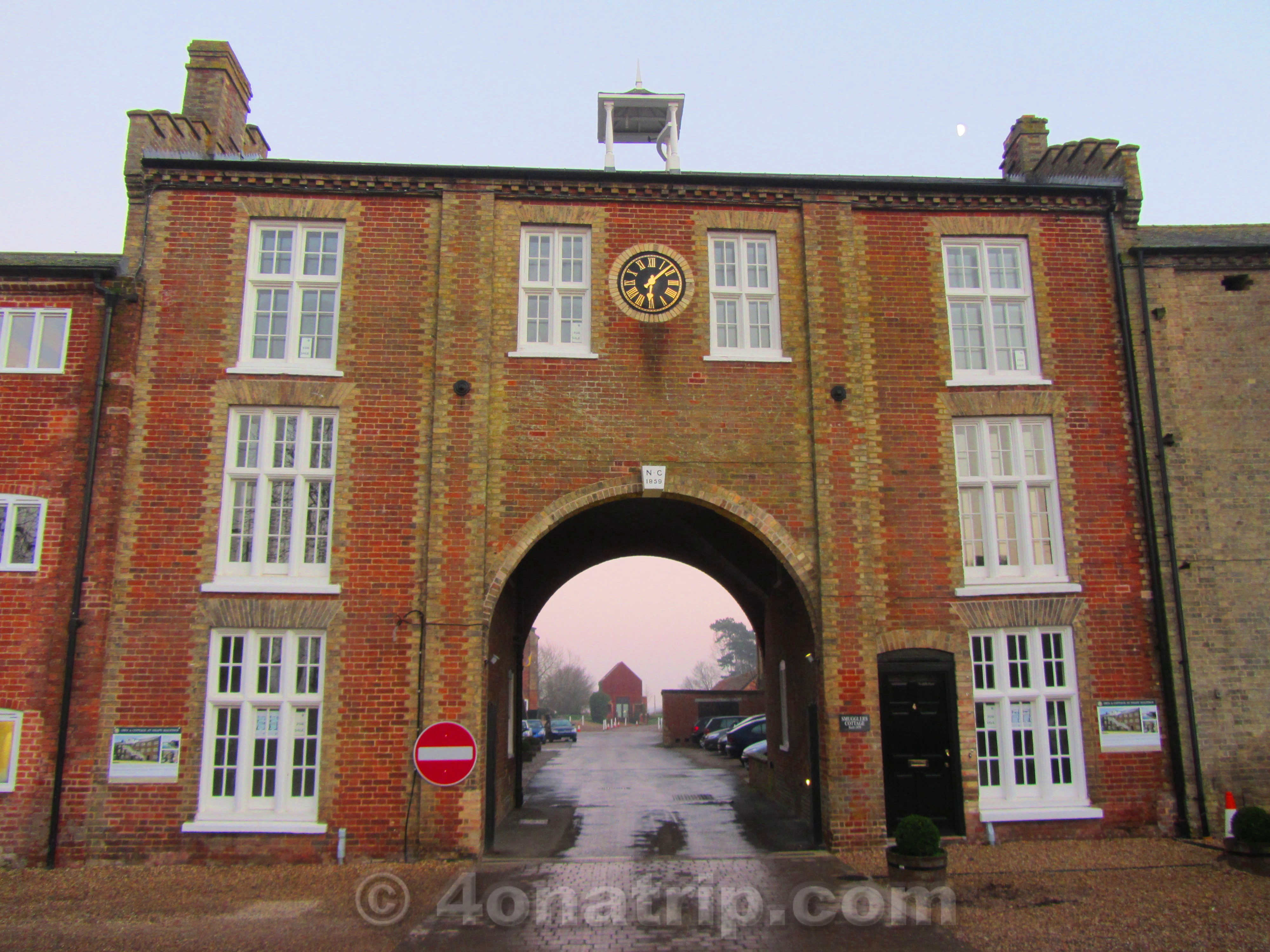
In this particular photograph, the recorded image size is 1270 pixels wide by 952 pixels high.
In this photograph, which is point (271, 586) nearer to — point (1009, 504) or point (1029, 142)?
point (1009, 504)

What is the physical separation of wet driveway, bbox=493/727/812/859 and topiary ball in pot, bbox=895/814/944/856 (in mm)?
2811

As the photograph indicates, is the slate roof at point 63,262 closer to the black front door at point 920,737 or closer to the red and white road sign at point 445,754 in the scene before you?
the red and white road sign at point 445,754

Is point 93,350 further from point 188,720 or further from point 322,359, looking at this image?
point 188,720

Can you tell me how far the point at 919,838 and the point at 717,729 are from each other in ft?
93.1

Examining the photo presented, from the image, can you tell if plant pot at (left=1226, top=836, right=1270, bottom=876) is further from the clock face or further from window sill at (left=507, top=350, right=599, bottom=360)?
window sill at (left=507, top=350, right=599, bottom=360)

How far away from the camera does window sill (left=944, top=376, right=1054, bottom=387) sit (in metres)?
14.1

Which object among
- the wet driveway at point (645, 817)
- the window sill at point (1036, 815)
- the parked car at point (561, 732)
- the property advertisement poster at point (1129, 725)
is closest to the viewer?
the window sill at point (1036, 815)

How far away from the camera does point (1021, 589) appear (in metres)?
13.5

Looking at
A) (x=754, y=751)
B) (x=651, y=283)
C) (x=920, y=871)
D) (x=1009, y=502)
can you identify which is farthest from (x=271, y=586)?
(x=754, y=751)

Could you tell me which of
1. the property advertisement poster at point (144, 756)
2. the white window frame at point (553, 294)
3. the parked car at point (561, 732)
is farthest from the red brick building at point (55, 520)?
the parked car at point (561, 732)

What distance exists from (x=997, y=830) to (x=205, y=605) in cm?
1178

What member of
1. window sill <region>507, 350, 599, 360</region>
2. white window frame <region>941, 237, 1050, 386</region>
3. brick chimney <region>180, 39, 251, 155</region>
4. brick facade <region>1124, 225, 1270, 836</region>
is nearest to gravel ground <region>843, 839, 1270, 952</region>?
brick facade <region>1124, 225, 1270, 836</region>

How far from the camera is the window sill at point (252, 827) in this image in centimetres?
1212

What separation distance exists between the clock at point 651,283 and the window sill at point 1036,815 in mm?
8716
